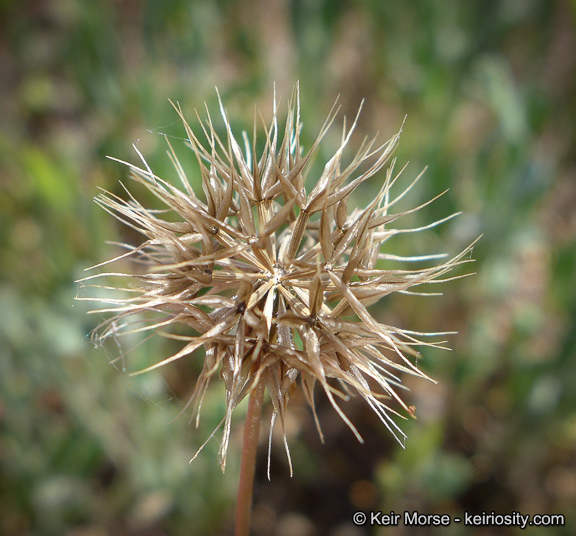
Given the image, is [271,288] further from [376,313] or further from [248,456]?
[376,313]

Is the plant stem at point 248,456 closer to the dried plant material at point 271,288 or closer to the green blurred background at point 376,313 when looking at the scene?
the dried plant material at point 271,288

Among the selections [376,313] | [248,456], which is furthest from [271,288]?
[376,313]

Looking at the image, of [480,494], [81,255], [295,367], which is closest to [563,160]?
[480,494]

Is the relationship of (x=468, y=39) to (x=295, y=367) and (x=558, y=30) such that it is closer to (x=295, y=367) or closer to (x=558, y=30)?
(x=558, y=30)

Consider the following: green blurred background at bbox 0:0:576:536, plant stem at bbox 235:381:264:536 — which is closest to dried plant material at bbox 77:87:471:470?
plant stem at bbox 235:381:264:536

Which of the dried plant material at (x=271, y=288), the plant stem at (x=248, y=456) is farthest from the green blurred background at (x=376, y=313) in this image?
the dried plant material at (x=271, y=288)

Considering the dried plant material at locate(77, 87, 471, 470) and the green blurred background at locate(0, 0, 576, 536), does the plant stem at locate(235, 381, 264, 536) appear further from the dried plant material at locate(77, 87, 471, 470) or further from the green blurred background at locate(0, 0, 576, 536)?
the green blurred background at locate(0, 0, 576, 536)
